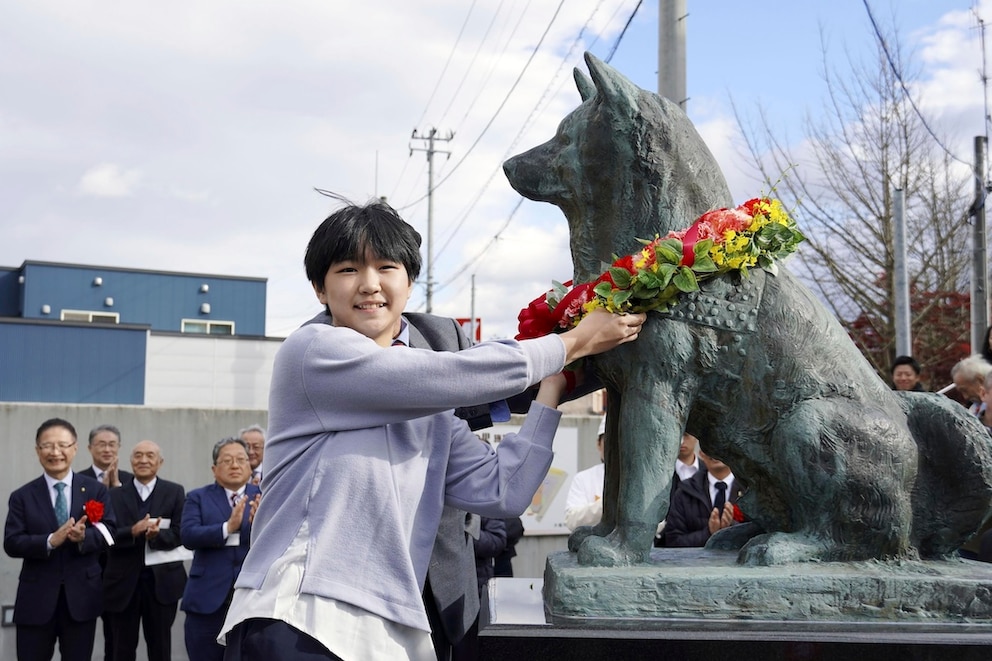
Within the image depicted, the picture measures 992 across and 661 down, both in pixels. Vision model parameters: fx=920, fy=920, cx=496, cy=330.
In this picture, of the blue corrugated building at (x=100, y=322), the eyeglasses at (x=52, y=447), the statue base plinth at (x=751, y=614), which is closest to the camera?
the statue base plinth at (x=751, y=614)

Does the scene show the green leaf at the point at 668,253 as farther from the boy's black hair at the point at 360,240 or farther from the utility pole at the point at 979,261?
the utility pole at the point at 979,261

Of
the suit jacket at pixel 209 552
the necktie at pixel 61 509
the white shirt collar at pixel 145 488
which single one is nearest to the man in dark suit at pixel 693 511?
the suit jacket at pixel 209 552

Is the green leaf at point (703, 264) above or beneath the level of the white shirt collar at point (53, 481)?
above

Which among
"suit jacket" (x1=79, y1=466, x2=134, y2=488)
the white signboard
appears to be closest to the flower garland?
"suit jacket" (x1=79, y1=466, x2=134, y2=488)

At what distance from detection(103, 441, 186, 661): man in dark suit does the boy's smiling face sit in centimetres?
465

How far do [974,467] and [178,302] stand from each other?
23.5 meters

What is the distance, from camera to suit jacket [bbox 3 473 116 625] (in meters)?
5.89

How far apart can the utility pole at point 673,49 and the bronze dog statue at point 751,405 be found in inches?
139

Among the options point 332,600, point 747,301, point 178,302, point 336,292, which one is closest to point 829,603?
point 747,301

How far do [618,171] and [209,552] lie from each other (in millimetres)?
4472

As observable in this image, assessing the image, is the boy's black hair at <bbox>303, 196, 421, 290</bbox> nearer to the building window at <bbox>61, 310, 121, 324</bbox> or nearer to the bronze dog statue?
the bronze dog statue

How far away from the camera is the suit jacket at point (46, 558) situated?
5895 mm

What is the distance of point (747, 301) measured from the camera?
8.72 ft

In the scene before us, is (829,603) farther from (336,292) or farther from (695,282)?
(336,292)
